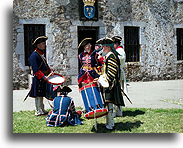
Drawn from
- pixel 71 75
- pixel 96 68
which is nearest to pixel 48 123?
pixel 96 68

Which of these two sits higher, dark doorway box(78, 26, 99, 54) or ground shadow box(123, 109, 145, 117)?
dark doorway box(78, 26, 99, 54)

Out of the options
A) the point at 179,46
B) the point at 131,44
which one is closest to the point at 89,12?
the point at 131,44

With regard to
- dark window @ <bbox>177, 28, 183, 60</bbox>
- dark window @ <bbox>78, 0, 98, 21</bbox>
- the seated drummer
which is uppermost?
dark window @ <bbox>78, 0, 98, 21</bbox>

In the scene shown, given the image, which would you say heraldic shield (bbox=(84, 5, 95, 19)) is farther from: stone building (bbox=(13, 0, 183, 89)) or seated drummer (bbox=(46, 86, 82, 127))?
seated drummer (bbox=(46, 86, 82, 127))

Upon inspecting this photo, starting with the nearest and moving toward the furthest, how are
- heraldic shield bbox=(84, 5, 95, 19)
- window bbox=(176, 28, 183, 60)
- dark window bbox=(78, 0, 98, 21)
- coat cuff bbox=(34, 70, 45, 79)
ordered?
coat cuff bbox=(34, 70, 45, 79), window bbox=(176, 28, 183, 60), dark window bbox=(78, 0, 98, 21), heraldic shield bbox=(84, 5, 95, 19)

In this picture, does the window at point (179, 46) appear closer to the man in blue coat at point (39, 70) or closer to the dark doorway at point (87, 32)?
the dark doorway at point (87, 32)

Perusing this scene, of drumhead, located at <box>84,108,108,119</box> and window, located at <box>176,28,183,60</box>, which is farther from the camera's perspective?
window, located at <box>176,28,183,60</box>

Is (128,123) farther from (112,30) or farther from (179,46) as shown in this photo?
(112,30)

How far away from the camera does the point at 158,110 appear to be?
4.77m

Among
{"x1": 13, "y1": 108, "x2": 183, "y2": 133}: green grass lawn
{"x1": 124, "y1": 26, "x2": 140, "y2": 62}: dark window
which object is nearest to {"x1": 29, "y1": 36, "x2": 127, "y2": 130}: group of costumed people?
{"x1": 13, "y1": 108, "x2": 183, "y2": 133}: green grass lawn

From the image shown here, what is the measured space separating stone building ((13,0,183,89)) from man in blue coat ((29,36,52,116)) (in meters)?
2.29

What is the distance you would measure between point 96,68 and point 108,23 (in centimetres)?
411

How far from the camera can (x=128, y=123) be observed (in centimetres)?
416

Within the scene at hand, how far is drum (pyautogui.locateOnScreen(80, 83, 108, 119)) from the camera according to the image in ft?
11.7
